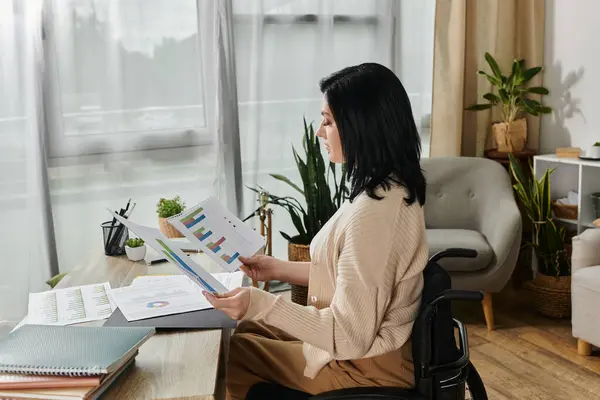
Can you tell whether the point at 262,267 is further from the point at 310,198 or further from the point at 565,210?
the point at 565,210

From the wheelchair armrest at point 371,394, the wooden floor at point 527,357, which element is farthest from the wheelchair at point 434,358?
the wooden floor at point 527,357

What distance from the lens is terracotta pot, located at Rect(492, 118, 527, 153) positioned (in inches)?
147

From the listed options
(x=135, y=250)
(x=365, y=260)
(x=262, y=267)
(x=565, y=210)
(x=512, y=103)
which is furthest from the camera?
(x=512, y=103)

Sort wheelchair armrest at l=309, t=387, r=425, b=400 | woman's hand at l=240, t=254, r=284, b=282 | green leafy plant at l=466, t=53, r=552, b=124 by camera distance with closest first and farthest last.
A: wheelchair armrest at l=309, t=387, r=425, b=400 < woman's hand at l=240, t=254, r=284, b=282 < green leafy plant at l=466, t=53, r=552, b=124

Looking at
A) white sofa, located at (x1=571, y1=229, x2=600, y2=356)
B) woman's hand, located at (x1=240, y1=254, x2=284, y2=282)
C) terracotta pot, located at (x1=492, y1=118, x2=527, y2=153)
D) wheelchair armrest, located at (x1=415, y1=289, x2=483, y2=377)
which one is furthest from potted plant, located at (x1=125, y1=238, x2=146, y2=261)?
terracotta pot, located at (x1=492, y1=118, x2=527, y2=153)

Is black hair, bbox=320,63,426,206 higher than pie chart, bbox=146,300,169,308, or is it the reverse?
black hair, bbox=320,63,426,206

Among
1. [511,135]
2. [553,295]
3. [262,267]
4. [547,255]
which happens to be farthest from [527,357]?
[262,267]

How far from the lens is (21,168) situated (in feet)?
10.5

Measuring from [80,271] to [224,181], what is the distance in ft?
5.38

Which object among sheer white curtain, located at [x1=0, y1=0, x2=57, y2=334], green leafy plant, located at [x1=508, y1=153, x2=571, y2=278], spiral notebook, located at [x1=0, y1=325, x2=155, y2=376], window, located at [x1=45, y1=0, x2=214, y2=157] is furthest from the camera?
green leafy plant, located at [x1=508, y1=153, x2=571, y2=278]

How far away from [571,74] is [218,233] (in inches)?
109

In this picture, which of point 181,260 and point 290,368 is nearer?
point 181,260

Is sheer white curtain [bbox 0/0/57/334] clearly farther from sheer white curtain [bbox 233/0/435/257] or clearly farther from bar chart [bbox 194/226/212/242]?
bar chart [bbox 194/226/212/242]

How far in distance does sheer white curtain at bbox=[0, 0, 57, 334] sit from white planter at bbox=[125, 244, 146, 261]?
1356 mm
